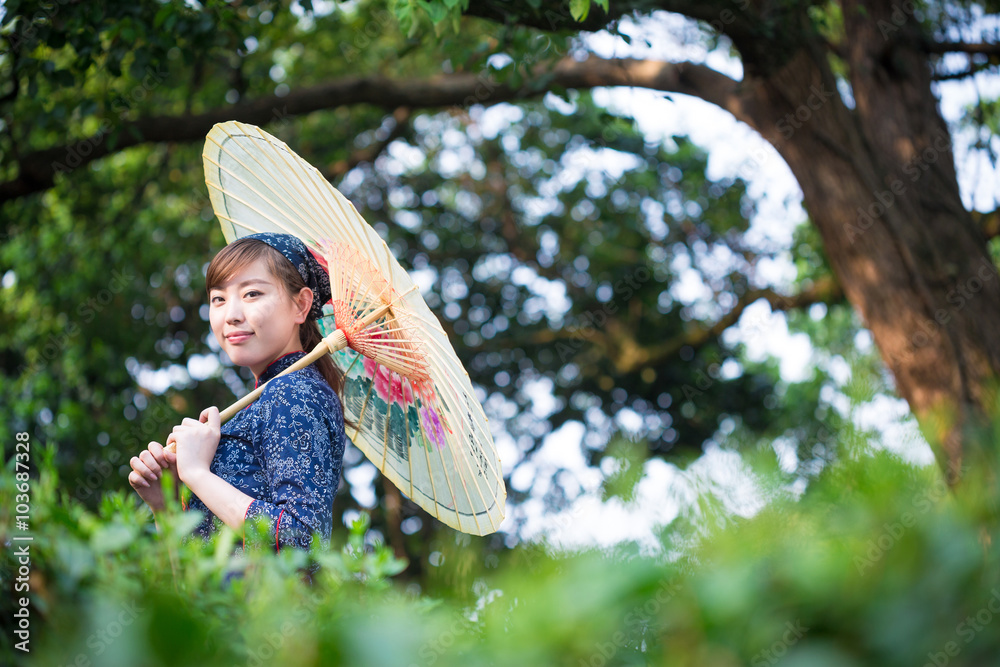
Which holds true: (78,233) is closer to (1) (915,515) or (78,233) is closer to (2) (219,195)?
(2) (219,195)

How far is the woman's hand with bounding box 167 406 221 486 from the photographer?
71.2 inches

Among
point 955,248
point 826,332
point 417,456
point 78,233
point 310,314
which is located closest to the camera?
point 310,314

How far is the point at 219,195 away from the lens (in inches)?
99.8

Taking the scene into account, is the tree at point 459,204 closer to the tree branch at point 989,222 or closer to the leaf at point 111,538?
the tree branch at point 989,222

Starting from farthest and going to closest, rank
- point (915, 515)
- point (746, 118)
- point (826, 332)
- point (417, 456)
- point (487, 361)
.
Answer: point (826, 332) < point (487, 361) < point (746, 118) < point (417, 456) < point (915, 515)

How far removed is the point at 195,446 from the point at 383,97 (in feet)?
12.2

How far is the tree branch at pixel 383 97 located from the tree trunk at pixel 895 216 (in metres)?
0.37

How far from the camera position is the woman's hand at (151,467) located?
1.90 metres

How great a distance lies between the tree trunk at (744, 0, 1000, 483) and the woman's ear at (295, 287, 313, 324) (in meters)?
2.99

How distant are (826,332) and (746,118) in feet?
18.3

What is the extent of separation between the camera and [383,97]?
17.1ft

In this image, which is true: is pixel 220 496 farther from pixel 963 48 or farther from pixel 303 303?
pixel 963 48

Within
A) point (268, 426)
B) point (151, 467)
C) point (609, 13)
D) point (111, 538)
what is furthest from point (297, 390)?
point (609, 13)

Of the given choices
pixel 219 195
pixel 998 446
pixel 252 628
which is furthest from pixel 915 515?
pixel 219 195
